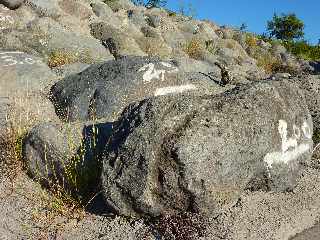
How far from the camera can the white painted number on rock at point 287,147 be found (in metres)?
5.01

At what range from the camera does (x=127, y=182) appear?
450 cm

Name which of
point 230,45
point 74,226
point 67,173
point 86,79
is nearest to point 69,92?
point 86,79

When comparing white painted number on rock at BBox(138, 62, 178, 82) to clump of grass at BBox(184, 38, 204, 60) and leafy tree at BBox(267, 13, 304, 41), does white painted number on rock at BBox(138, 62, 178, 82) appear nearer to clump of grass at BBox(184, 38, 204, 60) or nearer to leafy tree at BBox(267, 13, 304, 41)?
clump of grass at BBox(184, 38, 204, 60)

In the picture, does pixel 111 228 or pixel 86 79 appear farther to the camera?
pixel 86 79

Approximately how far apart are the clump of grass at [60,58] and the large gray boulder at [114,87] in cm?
171

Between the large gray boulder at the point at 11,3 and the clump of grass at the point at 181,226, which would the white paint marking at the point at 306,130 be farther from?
the large gray boulder at the point at 11,3

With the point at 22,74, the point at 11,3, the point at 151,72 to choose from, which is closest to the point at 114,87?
the point at 151,72

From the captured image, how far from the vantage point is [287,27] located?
37.5 metres

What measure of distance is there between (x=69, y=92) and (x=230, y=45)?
11443 millimetres

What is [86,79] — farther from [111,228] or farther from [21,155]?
[111,228]

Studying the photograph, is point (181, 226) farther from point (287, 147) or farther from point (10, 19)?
point (10, 19)

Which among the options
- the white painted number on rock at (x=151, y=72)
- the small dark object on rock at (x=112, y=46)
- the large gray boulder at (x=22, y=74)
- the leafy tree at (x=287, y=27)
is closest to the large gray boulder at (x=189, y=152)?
the white painted number on rock at (x=151, y=72)

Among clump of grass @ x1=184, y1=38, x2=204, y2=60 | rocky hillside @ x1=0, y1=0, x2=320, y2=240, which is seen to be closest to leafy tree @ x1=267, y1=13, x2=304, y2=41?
clump of grass @ x1=184, y1=38, x2=204, y2=60

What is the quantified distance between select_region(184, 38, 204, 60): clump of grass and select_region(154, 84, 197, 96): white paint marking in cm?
673
